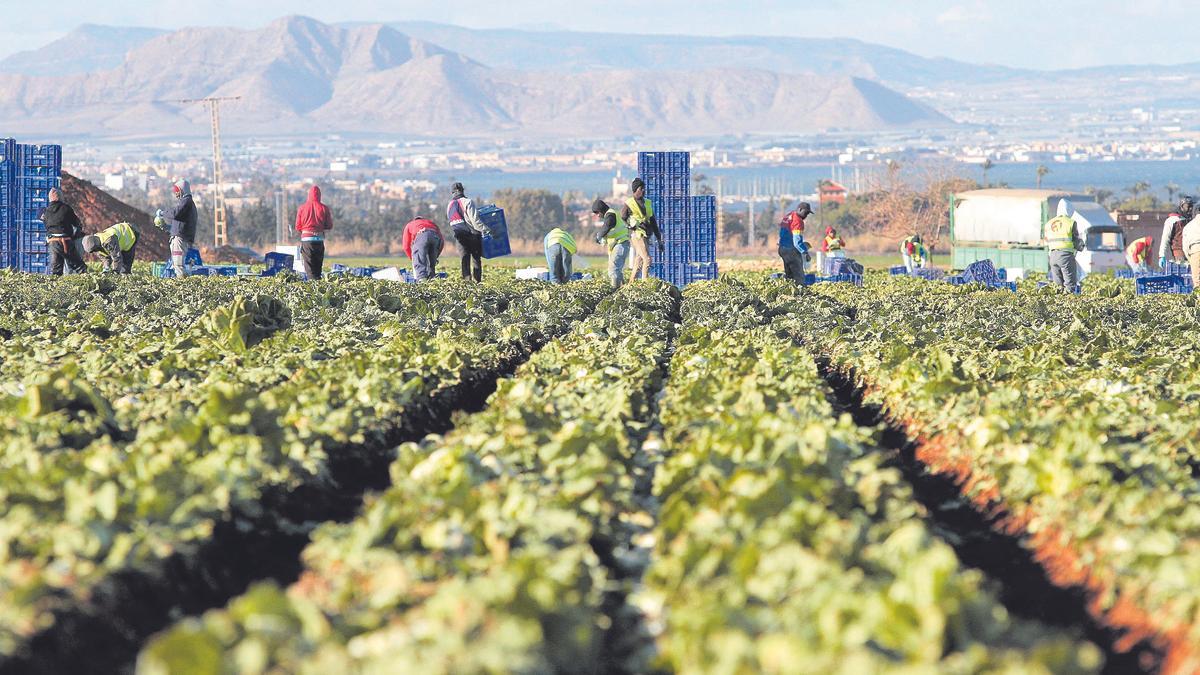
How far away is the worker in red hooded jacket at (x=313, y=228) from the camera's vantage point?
21.9 metres

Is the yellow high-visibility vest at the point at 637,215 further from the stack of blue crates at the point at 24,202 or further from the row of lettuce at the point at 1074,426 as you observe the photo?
the stack of blue crates at the point at 24,202

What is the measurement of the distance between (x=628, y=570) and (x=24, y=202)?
25.2m

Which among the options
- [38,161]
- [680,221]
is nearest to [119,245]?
[38,161]

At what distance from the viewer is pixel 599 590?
596cm

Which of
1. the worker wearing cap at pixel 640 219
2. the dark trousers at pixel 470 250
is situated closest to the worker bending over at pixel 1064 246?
the worker wearing cap at pixel 640 219

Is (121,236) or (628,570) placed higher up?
(121,236)

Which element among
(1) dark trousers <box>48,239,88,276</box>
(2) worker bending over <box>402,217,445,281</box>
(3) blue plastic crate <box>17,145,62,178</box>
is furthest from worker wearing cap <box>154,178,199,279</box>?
(3) blue plastic crate <box>17,145,62,178</box>

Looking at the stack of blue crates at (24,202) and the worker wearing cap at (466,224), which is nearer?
the worker wearing cap at (466,224)

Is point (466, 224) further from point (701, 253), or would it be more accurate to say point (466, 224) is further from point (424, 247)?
point (701, 253)

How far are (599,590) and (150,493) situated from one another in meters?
1.89

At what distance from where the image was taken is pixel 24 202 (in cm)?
2922

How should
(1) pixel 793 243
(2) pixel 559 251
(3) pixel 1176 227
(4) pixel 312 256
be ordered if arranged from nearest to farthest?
(4) pixel 312 256, (3) pixel 1176 227, (1) pixel 793 243, (2) pixel 559 251

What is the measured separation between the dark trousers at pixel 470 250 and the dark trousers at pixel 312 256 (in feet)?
6.25

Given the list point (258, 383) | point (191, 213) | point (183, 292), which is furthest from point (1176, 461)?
point (191, 213)
